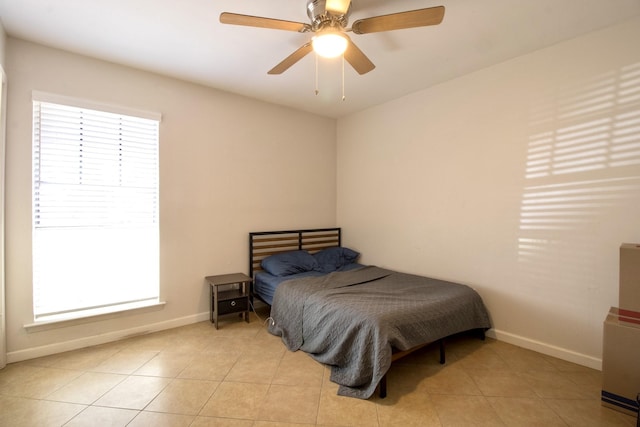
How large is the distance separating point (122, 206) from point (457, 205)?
3400 millimetres

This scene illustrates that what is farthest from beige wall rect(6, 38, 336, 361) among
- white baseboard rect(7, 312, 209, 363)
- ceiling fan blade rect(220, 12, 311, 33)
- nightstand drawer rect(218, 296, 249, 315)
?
ceiling fan blade rect(220, 12, 311, 33)

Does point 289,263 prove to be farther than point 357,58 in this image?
Yes

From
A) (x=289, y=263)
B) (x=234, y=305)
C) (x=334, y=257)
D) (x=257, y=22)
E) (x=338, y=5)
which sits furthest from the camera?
(x=334, y=257)

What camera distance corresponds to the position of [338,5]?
5.42 ft

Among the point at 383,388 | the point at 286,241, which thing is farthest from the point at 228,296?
the point at 383,388

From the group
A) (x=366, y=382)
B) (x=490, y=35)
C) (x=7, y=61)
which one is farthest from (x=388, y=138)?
(x=7, y=61)

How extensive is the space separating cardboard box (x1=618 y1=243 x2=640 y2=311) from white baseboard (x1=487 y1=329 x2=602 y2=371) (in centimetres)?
72

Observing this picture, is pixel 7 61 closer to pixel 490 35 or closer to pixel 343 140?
pixel 343 140

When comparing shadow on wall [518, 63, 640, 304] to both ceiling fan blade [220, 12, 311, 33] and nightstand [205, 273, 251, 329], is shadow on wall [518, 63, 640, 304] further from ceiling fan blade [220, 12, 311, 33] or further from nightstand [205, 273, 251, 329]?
nightstand [205, 273, 251, 329]

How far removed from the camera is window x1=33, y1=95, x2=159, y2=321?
8.33 feet

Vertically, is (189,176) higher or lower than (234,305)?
higher

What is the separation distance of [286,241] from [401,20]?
9.44ft

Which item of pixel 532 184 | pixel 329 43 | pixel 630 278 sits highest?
pixel 329 43

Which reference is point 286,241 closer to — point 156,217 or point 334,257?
point 334,257
